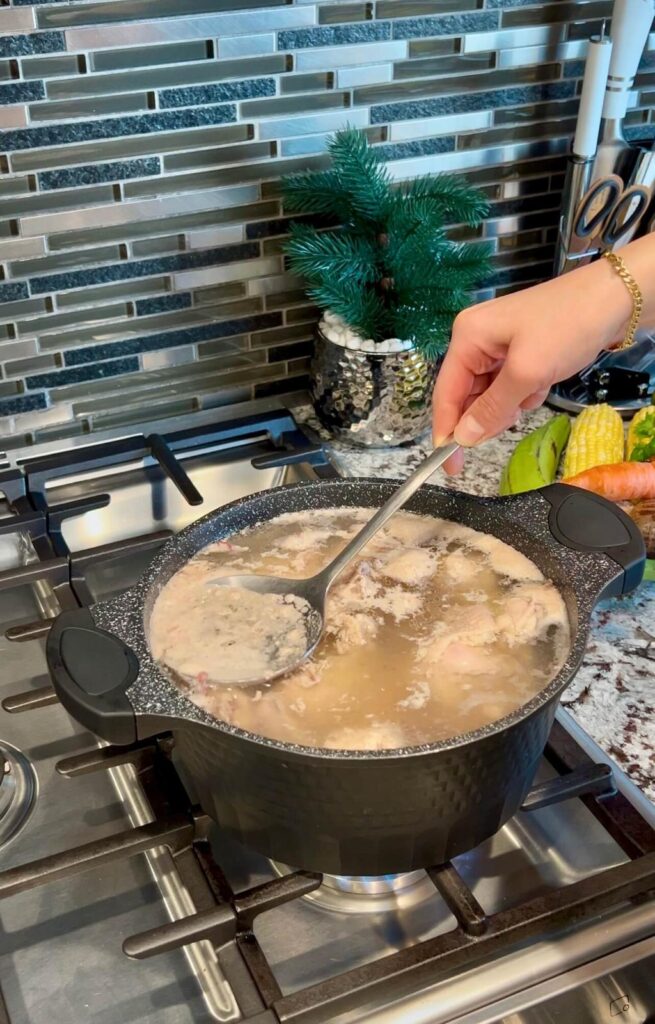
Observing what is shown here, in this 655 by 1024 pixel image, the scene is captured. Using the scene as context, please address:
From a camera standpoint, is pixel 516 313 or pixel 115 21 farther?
pixel 115 21

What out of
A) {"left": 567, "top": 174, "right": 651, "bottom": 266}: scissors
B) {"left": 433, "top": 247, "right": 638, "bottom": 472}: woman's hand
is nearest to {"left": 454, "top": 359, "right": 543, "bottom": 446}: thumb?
{"left": 433, "top": 247, "right": 638, "bottom": 472}: woman's hand

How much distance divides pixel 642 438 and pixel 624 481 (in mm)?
97

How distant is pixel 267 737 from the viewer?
0.63 m

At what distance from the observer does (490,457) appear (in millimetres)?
1153

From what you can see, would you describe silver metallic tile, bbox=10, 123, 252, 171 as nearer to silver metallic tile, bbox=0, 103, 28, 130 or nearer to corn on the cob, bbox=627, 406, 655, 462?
silver metallic tile, bbox=0, 103, 28, 130

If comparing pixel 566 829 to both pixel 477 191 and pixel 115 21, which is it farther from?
pixel 115 21

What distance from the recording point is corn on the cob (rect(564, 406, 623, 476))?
3.43 ft

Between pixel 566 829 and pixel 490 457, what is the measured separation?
1.59ft

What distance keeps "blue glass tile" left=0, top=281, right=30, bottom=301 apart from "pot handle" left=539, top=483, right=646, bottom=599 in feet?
1.84

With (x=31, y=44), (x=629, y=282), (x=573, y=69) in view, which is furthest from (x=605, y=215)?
(x=31, y=44)

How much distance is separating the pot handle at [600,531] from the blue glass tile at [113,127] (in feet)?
1.72

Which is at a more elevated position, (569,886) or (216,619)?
(216,619)

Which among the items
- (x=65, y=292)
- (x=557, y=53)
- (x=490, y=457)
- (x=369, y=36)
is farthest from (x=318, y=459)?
(x=557, y=53)

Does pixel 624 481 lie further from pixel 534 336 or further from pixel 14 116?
pixel 14 116
